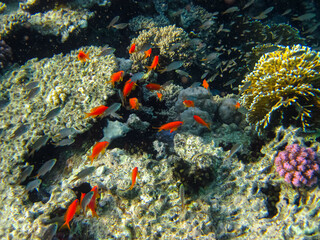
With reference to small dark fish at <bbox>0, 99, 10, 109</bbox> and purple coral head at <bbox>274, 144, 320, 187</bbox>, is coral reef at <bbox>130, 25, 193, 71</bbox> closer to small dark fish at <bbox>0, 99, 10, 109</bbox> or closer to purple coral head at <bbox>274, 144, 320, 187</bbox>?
small dark fish at <bbox>0, 99, 10, 109</bbox>

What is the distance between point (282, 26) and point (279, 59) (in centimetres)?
538

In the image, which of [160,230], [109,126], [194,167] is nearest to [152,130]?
[109,126]

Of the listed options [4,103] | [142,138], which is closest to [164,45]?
[142,138]

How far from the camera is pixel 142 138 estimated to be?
161 inches

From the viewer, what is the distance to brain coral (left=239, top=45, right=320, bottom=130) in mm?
3166

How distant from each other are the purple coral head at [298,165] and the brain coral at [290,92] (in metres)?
0.71

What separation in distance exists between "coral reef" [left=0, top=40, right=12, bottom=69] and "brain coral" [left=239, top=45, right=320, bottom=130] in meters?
8.41

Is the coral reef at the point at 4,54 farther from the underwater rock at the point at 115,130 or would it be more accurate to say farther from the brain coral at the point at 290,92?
the brain coral at the point at 290,92

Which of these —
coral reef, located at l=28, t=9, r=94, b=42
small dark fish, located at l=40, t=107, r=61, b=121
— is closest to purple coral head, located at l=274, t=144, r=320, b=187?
small dark fish, located at l=40, t=107, r=61, b=121

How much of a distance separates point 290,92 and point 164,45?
366cm

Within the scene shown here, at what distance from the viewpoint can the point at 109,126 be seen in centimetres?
401

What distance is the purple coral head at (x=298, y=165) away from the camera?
2.46 metres

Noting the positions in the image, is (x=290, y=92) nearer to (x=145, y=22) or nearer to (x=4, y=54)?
(x=145, y=22)

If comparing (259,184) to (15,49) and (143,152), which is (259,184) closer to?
(143,152)
